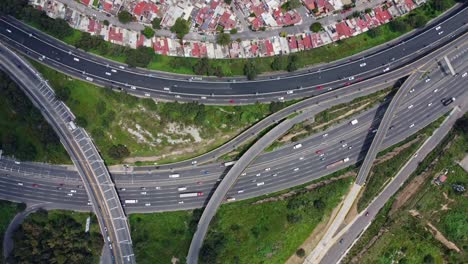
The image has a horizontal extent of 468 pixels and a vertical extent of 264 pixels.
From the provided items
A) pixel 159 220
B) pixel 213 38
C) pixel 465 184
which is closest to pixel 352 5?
pixel 213 38

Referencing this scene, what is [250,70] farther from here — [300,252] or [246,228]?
[300,252]

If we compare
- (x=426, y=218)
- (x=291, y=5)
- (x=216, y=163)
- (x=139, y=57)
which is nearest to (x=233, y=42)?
(x=291, y=5)

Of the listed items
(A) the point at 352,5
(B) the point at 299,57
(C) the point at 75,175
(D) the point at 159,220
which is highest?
(A) the point at 352,5

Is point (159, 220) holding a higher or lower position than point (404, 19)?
lower

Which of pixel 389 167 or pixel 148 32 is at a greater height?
pixel 148 32

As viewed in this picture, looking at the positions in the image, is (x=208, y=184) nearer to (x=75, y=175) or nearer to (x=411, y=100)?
(x=75, y=175)

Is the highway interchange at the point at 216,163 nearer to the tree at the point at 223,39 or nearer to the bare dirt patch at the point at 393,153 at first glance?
the bare dirt patch at the point at 393,153

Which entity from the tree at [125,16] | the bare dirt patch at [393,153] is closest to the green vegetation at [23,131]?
the tree at [125,16]
